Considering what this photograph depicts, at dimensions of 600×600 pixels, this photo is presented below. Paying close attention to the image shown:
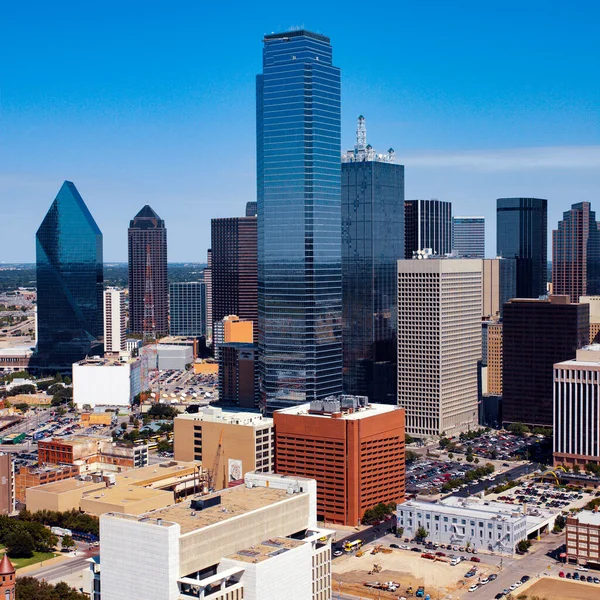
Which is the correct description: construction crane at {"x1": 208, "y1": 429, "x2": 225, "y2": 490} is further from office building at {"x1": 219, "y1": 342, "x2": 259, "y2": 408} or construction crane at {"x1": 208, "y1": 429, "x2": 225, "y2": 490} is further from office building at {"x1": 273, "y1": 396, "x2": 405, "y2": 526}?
office building at {"x1": 219, "y1": 342, "x2": 259, "y2": 408}

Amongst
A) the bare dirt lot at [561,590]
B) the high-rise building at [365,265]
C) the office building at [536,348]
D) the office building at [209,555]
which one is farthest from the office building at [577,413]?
the office building at [209,555]

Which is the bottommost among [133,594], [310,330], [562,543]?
[562,543]

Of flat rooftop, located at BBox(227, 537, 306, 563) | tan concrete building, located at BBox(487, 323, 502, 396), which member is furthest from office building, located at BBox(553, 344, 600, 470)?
flat rooftop, located at BBox(227, 537, 306, 563)

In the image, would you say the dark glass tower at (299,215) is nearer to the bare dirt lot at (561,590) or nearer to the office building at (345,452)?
the office building at (345,452)

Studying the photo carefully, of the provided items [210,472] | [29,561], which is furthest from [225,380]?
[29,561]

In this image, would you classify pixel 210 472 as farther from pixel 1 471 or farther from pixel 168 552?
pixel 168 552

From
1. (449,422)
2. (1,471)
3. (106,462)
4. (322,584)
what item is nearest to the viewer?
(322,584)

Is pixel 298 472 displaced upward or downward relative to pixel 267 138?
downward
